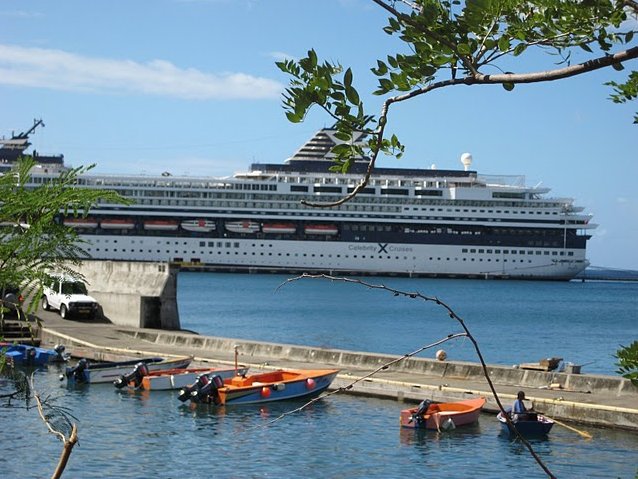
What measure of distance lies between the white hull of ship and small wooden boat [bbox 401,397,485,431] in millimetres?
67941

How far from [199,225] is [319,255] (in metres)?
9.89

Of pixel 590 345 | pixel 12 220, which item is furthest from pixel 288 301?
pixel 12 220

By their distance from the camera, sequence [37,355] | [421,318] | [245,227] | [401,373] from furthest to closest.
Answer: [245,227]
[421,318]
[37,355]
[401,373]

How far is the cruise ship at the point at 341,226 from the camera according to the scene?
83875 mm

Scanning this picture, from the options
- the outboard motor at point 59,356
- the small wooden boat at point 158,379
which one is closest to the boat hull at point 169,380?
the small wooden boat at point 158,379

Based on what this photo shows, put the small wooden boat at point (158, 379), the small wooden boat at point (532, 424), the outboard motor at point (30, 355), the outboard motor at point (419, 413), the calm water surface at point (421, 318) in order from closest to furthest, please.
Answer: the small wooden boat at point (532, 424)
the outboard motor at point (419, 413)
the small wooden boat at point (158, 379)
the outboard motor at point (30, 355)
the calm water surface at point (421, 318)

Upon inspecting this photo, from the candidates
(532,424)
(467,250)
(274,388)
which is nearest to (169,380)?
(274,388)

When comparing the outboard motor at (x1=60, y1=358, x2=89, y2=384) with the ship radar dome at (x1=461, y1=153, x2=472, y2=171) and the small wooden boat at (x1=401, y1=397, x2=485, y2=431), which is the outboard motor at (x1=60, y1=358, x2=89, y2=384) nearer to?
the small wooden boat at (x1=401, y1=397, x2=485, y2=431)

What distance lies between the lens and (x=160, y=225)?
84875mm

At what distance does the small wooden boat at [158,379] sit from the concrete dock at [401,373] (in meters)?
1.17

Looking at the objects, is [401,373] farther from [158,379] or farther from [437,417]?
[158,379]

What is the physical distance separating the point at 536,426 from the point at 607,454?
3.84ft

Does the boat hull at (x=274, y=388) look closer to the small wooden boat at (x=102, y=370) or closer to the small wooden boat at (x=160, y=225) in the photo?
the small wooden boat at (x=102, y=370)

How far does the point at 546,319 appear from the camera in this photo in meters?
53.4
